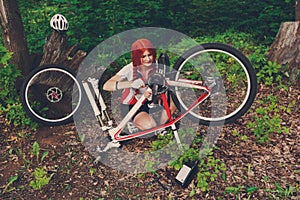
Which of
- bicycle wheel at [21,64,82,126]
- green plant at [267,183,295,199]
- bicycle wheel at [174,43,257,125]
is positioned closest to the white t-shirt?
bicycle wheel at [174,43,257,125]

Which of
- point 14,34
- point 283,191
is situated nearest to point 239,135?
point 283,191

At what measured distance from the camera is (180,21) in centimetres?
804

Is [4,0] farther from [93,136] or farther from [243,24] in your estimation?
[243,24]

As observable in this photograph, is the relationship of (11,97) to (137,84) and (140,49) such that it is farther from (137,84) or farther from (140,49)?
(140,49)

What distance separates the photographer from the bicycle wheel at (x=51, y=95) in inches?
204

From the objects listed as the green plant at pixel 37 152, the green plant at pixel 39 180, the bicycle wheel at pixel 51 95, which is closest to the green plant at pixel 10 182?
the green plant at pixel 39 180

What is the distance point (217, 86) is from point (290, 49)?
4.47 ft

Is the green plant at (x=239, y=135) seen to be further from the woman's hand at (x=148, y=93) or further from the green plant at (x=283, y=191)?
the woman's hand at (x=148, y=93)

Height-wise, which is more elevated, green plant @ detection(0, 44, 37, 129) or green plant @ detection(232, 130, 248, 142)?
green plant @ detection(0, 44, 37, 129)

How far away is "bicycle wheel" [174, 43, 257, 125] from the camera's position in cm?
496

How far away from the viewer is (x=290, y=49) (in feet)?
19.6

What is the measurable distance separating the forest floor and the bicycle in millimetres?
312

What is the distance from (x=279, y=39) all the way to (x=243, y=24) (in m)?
1.89

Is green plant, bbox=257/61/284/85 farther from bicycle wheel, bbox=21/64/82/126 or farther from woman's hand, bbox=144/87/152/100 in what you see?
bicycle wheel, bbox=21/64/82/126
